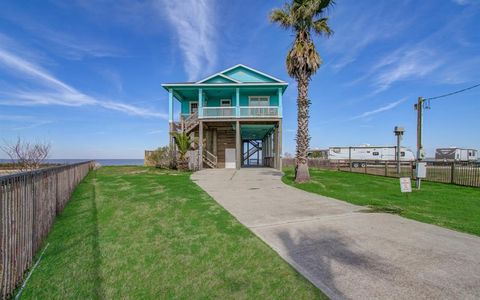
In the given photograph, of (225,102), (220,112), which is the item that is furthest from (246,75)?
(220,112)

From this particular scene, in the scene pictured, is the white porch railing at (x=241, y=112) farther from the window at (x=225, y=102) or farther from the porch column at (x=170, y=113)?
the window at (x=225, y=102)

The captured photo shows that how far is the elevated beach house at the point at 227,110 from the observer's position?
18.7 meters

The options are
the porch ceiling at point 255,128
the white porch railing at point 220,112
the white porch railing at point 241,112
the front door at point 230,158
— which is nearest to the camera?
the white porch railing at point 241,112

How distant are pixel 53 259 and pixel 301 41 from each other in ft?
39.4

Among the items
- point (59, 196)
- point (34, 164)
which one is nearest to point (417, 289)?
A: point (59, 196)

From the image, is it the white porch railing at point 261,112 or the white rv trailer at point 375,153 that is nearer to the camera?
the white porch railing at point 261,112

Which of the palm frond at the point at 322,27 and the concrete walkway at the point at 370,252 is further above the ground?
the palm frond at the point at 322,27

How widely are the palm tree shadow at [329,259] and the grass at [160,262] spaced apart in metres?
0.22

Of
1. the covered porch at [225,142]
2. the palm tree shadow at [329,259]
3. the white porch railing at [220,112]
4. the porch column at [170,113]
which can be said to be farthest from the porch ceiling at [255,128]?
the palm tree shadow at [329,259]

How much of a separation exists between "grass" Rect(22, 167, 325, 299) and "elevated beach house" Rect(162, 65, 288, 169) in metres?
13.5

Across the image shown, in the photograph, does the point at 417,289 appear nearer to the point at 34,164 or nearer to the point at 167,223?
the point at 167,223

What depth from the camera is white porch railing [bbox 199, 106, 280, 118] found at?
61.0ft

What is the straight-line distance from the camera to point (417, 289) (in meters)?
2.66

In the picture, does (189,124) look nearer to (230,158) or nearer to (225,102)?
(225,102)
